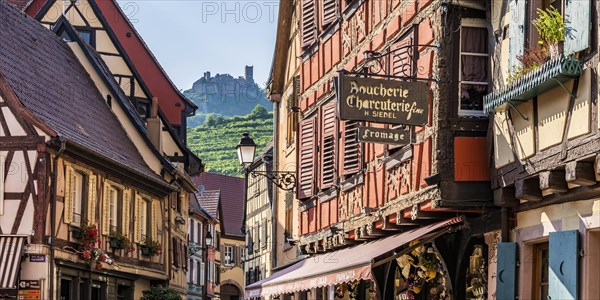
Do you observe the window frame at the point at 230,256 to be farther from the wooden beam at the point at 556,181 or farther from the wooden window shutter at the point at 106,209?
the wooden beam at the point at 556,181

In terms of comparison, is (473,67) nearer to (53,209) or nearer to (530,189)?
(530,189)

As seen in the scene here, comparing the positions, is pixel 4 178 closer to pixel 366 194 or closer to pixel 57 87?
pixel 57 87

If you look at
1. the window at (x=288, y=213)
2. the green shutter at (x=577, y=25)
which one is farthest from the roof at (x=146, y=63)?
the green shutter at (x=577, y=25)

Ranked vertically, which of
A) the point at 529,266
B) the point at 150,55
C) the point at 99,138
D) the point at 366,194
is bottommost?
the point at 529,266

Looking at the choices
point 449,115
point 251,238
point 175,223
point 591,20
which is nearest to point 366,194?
point 449,115

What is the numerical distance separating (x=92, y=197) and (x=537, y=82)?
18154 millimetres

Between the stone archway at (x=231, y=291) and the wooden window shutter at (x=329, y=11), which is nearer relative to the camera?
the wooden window shutter at (x=329, y=11)

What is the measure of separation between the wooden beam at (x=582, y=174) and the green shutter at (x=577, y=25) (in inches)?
39.1

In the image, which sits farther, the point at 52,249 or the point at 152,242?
the point at 152,242

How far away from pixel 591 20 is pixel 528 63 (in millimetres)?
1461

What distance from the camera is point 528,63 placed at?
12.5 metres

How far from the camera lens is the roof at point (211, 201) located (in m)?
66.8

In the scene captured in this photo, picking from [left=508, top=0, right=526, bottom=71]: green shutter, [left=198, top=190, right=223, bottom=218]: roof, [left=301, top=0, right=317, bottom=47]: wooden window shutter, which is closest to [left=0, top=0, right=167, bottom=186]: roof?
[left=301, top=0, right=317, bottom=47]: wooden window shutter

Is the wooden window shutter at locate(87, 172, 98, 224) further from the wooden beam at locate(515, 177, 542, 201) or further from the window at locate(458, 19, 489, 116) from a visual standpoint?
the wooden beam at locate(515, 177, 542, 201)
